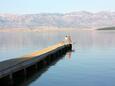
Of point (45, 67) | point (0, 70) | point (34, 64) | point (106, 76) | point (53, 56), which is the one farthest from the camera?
point (53, 56)

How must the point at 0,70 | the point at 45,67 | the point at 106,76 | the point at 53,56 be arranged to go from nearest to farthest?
the point at 0,70, the point at 106,76, the point at 45,67, the point at 53,56

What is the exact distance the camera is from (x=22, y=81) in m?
33.0

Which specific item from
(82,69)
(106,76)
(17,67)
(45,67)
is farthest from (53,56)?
(17,67)

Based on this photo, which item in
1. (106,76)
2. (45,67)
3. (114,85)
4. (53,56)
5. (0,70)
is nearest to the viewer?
(0,70)

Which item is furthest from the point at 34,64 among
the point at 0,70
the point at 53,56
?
the point at 53,56

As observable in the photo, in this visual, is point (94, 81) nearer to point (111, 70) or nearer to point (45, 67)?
point (111, 70)

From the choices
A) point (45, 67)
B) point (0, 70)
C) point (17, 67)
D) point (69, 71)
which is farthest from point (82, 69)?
point (0, 70)

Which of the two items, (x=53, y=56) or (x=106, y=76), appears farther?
(x=53, y=56)

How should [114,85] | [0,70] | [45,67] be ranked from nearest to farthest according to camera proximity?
[0,70]
[114,85]
[45,67]

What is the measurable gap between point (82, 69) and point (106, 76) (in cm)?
580

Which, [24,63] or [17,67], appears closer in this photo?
[17,67]

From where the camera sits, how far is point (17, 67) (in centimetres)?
3098

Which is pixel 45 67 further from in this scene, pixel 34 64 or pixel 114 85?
pixel 114 85

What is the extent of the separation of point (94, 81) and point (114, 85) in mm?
2380
